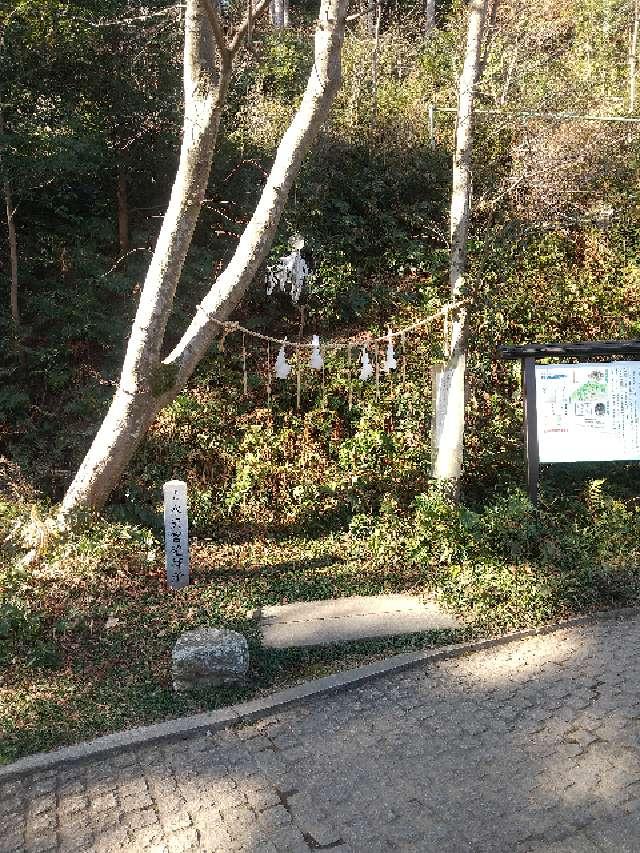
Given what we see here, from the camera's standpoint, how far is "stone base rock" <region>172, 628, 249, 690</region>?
4953 mm

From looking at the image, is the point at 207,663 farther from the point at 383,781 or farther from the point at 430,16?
the point at 430,16

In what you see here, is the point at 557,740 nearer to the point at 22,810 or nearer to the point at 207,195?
the point at 22,810

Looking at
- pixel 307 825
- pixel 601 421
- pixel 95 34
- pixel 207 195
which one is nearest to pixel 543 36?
pixel 207 195

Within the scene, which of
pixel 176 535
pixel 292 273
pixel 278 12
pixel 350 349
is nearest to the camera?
pixel 176 535

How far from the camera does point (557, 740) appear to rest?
4484 mm

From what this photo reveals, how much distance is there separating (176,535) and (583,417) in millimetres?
4613

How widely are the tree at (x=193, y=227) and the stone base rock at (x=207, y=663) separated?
2.76 m

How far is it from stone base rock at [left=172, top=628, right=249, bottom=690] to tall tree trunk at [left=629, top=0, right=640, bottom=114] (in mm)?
13023

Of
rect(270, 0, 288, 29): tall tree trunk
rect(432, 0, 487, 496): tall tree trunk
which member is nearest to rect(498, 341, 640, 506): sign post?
rect(432, 0, 487, 496): tall tree trunk

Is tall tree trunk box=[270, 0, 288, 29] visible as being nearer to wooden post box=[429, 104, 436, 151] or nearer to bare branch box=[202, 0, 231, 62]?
wooden post box=[429, 104, 436, 151]

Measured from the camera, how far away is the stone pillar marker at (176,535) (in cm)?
657

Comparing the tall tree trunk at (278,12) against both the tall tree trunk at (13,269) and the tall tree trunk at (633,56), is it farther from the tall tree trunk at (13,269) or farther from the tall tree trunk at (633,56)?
the tall tree trunk at (13,269)

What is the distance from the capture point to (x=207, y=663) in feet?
16.3

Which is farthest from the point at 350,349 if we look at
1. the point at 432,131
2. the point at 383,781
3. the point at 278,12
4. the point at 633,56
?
the point at 278,12
